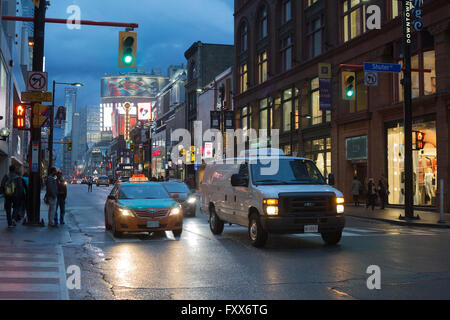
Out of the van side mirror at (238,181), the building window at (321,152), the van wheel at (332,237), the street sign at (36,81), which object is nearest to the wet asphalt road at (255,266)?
the van wheel at (332,237)

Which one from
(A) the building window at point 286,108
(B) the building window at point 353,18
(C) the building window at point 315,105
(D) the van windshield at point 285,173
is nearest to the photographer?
(D) the van windshield at point 285,173

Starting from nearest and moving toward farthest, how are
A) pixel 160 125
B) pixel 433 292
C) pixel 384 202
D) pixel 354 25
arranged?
1. pixel 433 292
2. pixel 384 202
3. pixel 354 25
4. pixel 160 125

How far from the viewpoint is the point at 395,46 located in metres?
29.7

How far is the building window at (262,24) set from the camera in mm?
48728

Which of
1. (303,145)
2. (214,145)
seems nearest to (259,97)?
(303,145)

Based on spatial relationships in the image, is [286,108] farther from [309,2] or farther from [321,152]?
[309,2]

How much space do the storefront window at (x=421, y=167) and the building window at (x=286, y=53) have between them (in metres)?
15.6

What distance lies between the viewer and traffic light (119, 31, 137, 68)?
49.4 ft

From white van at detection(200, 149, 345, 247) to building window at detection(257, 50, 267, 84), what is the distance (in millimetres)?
34518

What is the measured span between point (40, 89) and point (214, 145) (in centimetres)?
4902

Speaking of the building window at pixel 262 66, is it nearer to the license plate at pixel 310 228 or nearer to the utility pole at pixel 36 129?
the utility pole at pixel 36 129

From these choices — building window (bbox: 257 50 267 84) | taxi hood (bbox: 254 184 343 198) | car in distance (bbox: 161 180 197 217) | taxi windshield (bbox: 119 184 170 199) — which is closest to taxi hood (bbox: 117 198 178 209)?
taxi windshield (bbox: 119 184 170 199)

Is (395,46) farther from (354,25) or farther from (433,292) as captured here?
(433,292)
